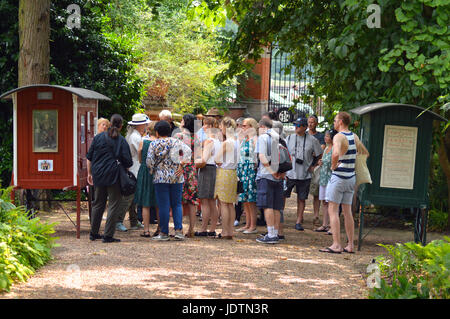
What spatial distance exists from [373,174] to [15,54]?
717 cm

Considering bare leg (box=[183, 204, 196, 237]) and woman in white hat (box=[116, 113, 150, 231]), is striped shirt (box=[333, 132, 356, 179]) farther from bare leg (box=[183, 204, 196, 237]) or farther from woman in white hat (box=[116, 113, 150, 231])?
woman in white hat (box=[116, 113, 150, 231])

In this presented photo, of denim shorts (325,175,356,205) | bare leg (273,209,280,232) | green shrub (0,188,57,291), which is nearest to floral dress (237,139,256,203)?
bare leg (273,209,280,232)

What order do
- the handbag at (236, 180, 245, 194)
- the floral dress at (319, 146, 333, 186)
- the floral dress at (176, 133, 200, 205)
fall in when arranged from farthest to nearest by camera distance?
the floral dress at (319, 146, 333, 186) < the floral dress at (176, 133, 200, 205) < the handbag at (236, 180, 245, 194)

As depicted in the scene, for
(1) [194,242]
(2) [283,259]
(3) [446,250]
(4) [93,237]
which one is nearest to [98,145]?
(4) [93,237]

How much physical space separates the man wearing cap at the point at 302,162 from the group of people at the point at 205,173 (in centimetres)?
40

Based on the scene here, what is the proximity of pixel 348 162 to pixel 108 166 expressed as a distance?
3263 mm

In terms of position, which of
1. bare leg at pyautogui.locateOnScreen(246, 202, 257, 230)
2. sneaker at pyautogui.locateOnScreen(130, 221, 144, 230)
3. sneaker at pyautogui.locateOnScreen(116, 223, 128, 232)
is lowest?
sneaker at pyautogui.locateOnScreen(130, 221, 144, 230)

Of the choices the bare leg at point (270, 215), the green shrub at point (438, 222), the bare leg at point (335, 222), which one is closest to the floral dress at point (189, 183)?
the bare leg at point (270, 215)

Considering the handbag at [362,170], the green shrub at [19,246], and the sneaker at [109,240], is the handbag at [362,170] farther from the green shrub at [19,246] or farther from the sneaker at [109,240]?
the green shrub at [19,246]

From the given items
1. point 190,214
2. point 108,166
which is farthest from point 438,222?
point 108,166

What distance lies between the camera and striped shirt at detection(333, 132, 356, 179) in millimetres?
8344

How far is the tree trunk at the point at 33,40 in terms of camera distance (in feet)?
34.0

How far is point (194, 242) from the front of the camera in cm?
895

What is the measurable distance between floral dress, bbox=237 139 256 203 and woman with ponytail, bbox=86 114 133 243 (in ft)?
6.06
